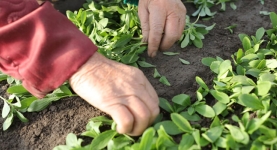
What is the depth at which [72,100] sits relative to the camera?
4.18 ft

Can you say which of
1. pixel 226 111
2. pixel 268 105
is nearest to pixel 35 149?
pixel 226 111

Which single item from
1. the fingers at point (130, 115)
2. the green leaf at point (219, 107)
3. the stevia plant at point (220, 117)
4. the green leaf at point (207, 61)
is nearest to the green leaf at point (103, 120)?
the stevia plant at point (220, 117)

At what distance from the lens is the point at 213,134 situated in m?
1.02

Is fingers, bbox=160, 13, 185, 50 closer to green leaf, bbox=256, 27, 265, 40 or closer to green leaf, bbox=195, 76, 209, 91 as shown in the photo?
green leaf, bbox=195, 76, 209, 91

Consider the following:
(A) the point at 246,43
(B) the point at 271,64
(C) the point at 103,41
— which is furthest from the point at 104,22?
(B) the point at 271,64

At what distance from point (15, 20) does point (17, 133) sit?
1.23 feet

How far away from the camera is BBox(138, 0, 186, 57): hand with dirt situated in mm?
1317

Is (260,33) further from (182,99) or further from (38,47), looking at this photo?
(38,47)

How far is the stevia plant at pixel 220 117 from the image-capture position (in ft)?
3.27

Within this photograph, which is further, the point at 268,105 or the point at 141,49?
the point at 141,49

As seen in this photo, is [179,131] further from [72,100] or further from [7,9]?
[7,9]

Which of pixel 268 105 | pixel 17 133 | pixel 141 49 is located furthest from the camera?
pixel 141 49

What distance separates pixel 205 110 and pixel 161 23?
37 centimetres

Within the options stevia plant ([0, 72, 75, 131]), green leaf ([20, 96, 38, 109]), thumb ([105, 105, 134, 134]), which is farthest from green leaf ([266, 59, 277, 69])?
green leaf ([20, 96, 38, 109])
